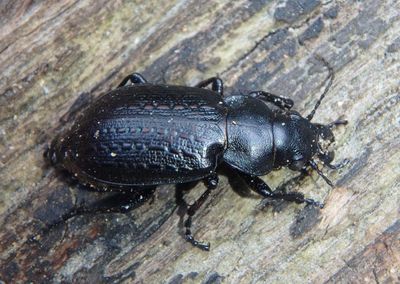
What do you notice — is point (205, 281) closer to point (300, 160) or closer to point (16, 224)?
point (300, 160)

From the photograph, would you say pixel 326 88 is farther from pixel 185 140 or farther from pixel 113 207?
pixel 113 207

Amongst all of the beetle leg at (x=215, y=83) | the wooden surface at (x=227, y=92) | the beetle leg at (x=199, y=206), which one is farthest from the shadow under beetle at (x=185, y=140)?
the wooden surface at (x=227, y=92)

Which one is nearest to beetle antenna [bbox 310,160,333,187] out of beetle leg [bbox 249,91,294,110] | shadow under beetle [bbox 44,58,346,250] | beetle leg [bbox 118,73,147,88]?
shadow under beetle [bbox 44,58,346,250]

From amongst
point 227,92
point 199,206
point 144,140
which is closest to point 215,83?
point 227,92

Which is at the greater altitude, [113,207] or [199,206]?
[113,207]

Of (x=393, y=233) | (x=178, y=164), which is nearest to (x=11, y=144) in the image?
(x=178, y=164)

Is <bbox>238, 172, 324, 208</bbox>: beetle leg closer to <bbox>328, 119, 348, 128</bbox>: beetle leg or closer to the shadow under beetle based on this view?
the shadow under beetle
